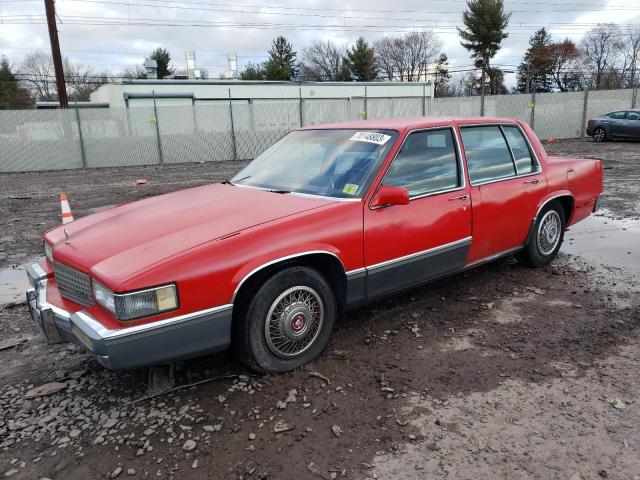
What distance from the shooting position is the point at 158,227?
316cm

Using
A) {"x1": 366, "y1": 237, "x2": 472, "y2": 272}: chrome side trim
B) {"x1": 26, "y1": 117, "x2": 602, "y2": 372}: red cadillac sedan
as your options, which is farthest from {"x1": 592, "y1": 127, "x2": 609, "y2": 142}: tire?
{"x1": 366, "y1": 237, "x2": 472, "y2": 272}: chrome side trim

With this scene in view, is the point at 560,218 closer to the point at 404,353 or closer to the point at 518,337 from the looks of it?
the point at 518,337

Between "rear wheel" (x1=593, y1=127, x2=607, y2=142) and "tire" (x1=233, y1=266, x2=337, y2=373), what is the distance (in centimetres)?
2172

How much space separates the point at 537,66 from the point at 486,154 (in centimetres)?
7138

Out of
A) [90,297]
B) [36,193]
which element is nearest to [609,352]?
[90,297]

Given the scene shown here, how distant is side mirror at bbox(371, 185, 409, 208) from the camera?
341cm

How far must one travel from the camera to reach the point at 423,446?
2.54m

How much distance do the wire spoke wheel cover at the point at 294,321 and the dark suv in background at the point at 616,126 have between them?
2138cm

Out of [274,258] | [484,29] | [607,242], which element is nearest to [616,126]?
[607,242]

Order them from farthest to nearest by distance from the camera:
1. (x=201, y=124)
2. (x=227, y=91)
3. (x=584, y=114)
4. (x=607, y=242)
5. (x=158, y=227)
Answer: (x=227, y=91) → (x=584, y=114) → (x=201, y=124) → (x=607, y=242) → (x=158, y=227)

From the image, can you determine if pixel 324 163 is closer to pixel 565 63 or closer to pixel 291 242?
pixel 291 242

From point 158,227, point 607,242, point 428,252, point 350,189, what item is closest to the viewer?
point 158,227

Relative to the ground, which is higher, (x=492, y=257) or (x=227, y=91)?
(x=227, y=91)

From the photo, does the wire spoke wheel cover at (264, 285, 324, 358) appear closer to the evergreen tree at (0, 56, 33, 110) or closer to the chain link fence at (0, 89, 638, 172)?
the chain link fence at (0, 89, 638, 172)
